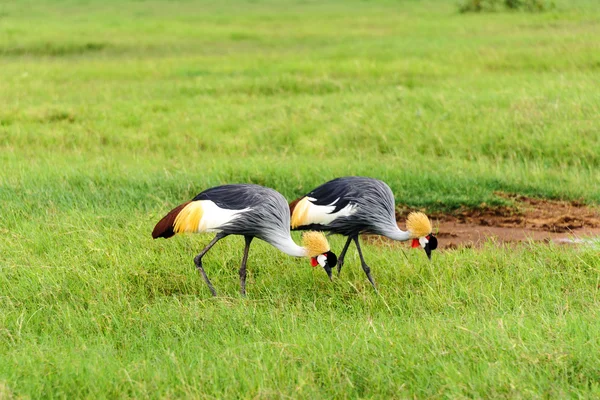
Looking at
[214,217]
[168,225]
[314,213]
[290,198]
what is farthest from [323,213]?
[290,198]

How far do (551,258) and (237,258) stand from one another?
205 centimetres

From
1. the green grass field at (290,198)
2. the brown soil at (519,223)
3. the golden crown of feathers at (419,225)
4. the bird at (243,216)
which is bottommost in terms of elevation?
the brown soil at (519,223)

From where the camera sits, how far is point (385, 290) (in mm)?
4848


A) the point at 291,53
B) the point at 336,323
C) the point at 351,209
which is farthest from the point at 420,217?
the point at 291,53

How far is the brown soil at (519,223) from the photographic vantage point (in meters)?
6.27

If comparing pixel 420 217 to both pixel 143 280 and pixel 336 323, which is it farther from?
pixel 143 280

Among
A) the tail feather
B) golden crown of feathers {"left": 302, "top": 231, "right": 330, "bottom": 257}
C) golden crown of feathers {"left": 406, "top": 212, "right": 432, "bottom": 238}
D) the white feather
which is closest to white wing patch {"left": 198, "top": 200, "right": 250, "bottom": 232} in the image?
the tail feather

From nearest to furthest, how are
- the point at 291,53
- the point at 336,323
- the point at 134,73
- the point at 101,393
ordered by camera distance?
the point at 101,393 < the point at 336,323 < the point at 134,73 < the point at 291,53

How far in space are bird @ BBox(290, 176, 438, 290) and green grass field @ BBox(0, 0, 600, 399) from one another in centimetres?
31

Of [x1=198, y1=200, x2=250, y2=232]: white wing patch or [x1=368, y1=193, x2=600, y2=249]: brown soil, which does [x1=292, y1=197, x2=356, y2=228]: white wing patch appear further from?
[x1=368, y1=193, x2=600, y2=249]: brown soil

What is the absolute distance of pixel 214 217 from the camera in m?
4.60

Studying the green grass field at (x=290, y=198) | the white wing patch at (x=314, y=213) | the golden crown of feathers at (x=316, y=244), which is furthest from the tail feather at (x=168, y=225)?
the golden crown of feathers at (x=316, y=244)

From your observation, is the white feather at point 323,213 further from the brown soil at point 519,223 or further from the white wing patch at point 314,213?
the brown soil at point 519,223

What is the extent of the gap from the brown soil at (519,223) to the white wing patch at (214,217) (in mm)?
1747
